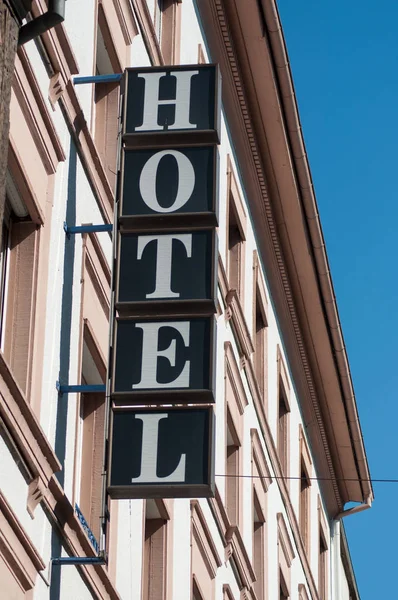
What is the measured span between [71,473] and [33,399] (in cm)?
116

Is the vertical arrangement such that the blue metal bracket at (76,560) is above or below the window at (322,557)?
below

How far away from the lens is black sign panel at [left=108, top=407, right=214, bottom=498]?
42.0 feet

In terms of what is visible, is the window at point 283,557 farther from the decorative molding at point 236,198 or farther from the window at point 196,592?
the window at point 196,592

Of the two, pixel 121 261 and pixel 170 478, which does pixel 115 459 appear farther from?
pixel 121 261

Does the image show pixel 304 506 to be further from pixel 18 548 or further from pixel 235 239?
pixel 18 548

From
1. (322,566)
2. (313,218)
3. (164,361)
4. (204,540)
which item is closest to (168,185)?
(164,361)

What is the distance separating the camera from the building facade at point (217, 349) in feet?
41.3

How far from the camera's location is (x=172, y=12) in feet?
66.2

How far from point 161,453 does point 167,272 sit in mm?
1752

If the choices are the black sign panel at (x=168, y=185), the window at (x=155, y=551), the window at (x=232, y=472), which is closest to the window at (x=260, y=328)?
the window at (x=232, y=472)

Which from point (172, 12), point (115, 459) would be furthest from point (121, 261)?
point (172, 12)

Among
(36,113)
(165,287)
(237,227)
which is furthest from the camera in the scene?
(237,227)

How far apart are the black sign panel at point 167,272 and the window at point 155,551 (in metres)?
4.22

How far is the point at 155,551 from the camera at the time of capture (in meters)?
17.5
